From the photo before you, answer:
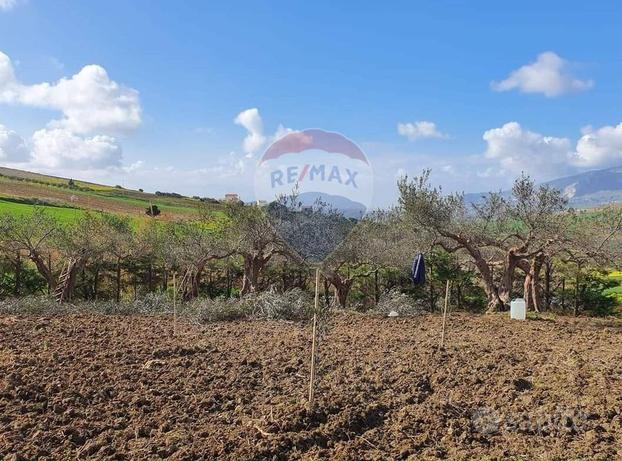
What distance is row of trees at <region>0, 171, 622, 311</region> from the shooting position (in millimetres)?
11352

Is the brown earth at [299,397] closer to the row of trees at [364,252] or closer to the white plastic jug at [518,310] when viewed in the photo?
the white plastic jug at [518,310]

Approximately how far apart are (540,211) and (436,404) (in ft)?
24.4

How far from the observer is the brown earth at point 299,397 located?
4184mm

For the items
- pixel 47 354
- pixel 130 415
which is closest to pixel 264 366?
pixel 130 415

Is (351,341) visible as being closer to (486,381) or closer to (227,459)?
(486,381)

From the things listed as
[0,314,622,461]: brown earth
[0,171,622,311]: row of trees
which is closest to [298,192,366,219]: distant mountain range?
[0,314,622,461]: brown earth

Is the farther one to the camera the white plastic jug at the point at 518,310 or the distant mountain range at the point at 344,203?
the white plastic jug at the point at 518,310

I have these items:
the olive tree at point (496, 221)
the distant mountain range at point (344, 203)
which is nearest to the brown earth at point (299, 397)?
the distant mountain range at point (344, 203)

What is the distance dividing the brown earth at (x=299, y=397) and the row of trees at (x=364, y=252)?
146 inches

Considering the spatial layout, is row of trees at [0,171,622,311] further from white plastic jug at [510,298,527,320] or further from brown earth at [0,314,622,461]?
brown earth at [0,314,622,461]

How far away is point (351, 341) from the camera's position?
8.17m

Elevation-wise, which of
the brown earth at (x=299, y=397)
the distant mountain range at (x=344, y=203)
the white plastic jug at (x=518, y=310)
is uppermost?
the distant mountain range at (x=344, y=203)

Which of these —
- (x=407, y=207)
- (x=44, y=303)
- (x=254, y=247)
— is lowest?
(x=44, y=303)

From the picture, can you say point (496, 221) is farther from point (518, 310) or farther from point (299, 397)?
point (299, 397)
